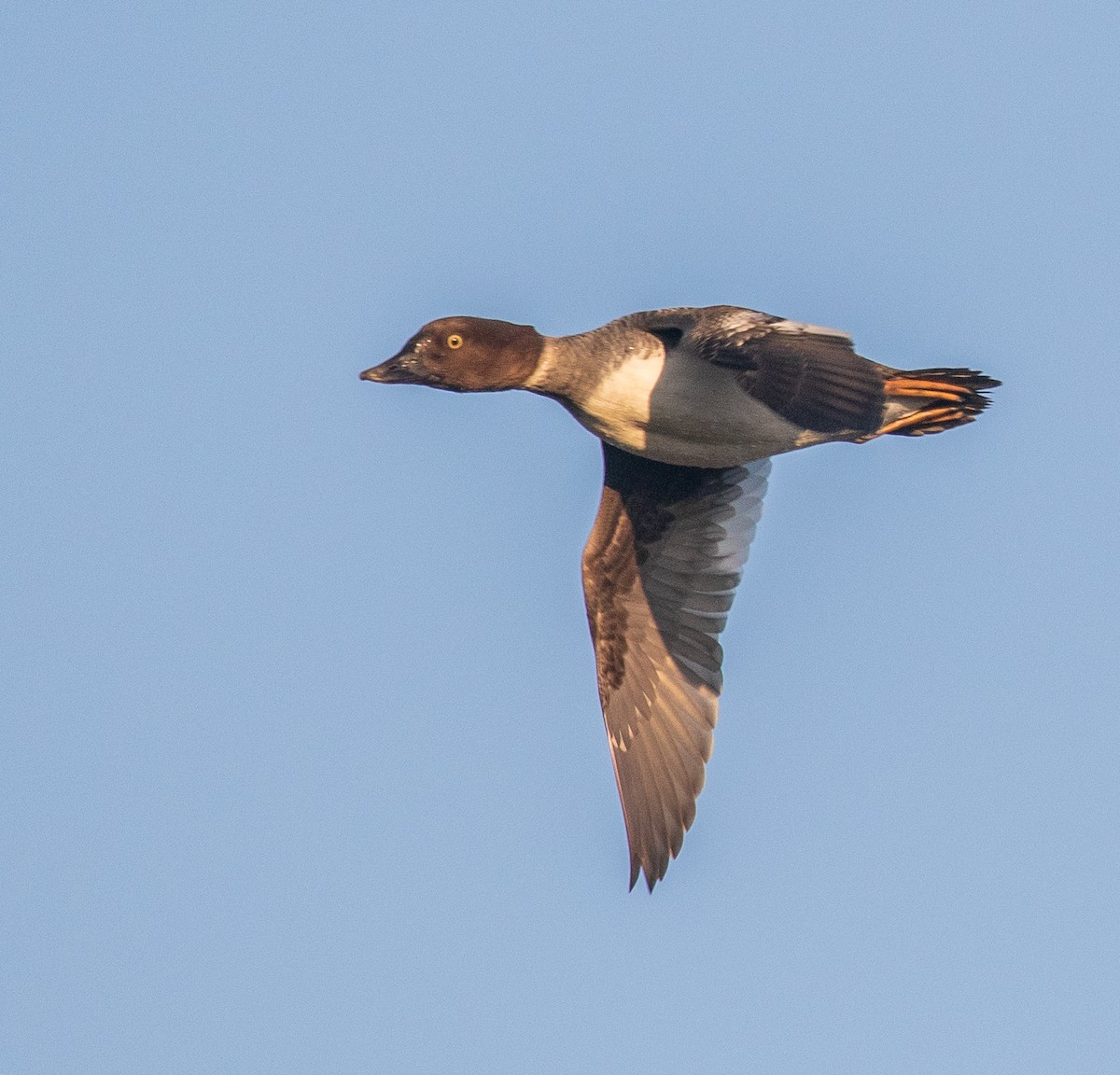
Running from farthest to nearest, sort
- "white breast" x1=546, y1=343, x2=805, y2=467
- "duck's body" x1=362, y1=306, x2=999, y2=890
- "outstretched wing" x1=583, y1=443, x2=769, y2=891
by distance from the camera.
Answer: "outstretched wing" x1=583, y1=443, x2=769, y2=891 < "white breast" x1=546, y1=343, x2=805, y2=467 < "duck's body" x1=362, y1=306, x2=999, y2=890

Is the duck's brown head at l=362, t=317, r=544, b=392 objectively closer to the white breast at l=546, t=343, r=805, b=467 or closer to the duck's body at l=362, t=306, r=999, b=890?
the duck's body at l=362, t=306, r=999, b=890

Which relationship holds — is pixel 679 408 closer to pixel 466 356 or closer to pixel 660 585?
pixel 466 356

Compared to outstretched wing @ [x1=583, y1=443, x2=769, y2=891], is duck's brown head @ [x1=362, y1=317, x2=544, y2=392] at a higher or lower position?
higher

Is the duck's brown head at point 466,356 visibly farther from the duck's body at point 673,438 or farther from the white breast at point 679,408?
the white breast at point 679,408

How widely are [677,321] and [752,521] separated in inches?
72.2

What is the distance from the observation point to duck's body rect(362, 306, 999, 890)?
356 inches

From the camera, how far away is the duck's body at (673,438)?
9039 millimetres

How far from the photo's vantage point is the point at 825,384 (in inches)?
338

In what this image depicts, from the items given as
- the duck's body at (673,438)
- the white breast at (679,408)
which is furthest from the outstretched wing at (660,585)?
the white breast at (679,408)

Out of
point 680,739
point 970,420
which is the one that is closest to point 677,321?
point 970,420

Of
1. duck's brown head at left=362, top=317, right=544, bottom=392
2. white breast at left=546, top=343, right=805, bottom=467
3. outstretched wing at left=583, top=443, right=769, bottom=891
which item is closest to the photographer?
white breast at left=546, top=343, right=805, bottom=467

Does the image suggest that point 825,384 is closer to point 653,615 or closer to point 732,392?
point 732,392

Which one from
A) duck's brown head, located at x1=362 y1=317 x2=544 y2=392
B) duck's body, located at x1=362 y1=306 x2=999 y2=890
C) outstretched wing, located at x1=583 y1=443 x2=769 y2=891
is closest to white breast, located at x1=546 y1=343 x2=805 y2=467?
duck's body, located at x1=362 y1=306 x2=999 y2=890

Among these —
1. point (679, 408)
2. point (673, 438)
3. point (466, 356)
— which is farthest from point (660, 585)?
point (466, 356)
